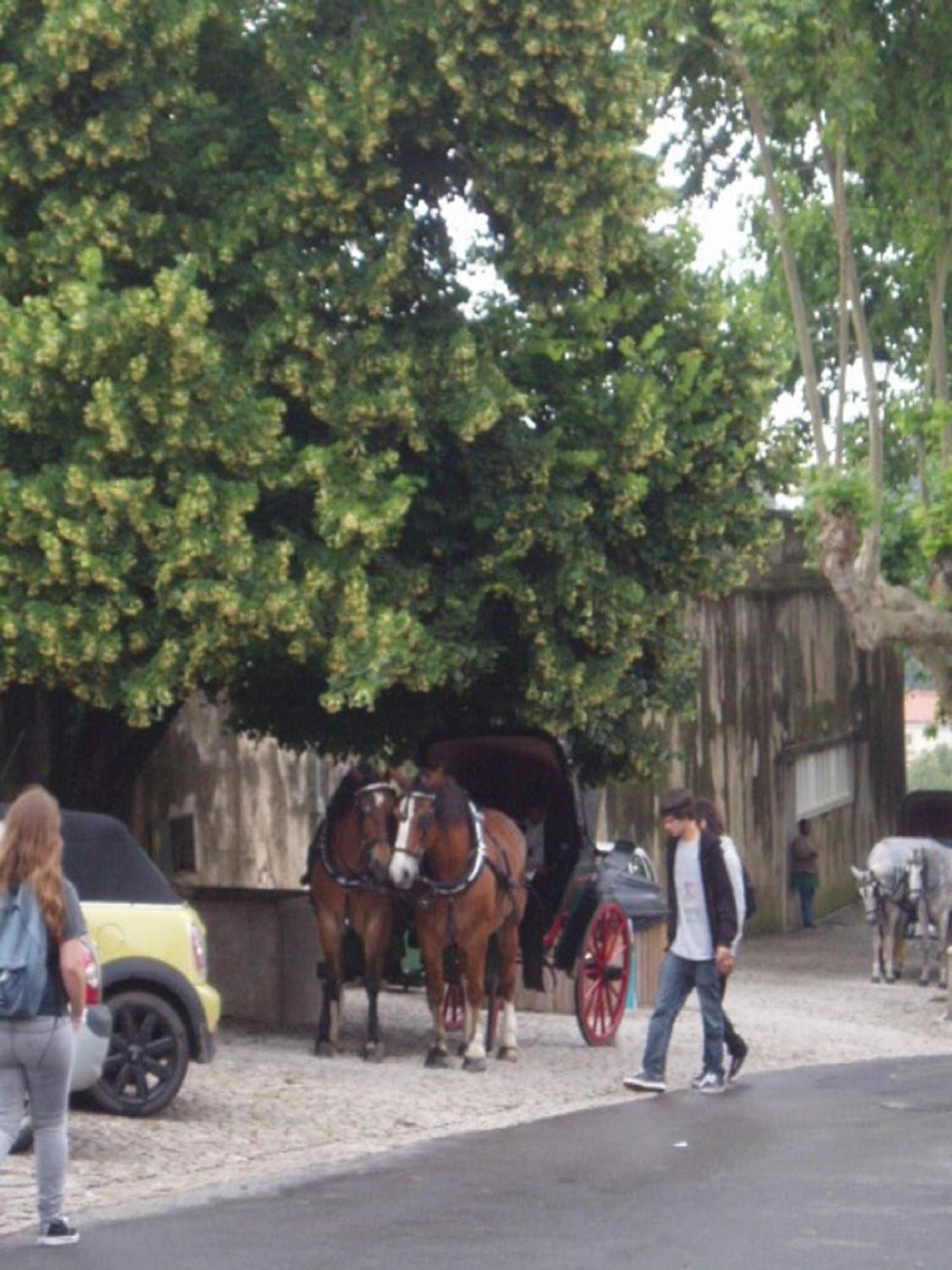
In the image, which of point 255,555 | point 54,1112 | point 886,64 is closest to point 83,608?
point 255,555

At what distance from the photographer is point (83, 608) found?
655 inches

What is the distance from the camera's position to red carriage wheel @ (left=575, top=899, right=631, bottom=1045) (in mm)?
19234

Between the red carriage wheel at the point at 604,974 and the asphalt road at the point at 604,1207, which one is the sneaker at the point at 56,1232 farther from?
the red carriage wheel at the point at 604,974

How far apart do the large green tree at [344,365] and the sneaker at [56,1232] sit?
6788mm

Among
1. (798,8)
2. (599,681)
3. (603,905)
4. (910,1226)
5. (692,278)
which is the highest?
(798,8)

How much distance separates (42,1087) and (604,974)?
9858 millimetres

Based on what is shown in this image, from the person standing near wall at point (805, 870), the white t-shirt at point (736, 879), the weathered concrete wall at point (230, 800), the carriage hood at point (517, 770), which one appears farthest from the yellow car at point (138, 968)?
the person standing near wall at point (805, 870)

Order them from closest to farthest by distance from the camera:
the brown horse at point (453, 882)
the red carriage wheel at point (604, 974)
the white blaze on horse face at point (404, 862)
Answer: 1. the white blaze on horse face at point (404, 862)
2. the brown horse at point (453, 882)
3. the red carriage wheel at point (604, 974)

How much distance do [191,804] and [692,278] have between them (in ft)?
30.6

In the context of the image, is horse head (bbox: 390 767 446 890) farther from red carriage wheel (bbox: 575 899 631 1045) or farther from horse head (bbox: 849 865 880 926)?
horse head (bbox: 849 865 880 926)

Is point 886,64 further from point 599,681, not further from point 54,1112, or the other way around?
point 54,1112

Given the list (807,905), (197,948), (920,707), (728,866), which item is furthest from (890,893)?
(920,707)

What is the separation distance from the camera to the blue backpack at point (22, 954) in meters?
9.88

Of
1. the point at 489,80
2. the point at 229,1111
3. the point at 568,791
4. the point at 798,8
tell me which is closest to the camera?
the point at 229,1111
